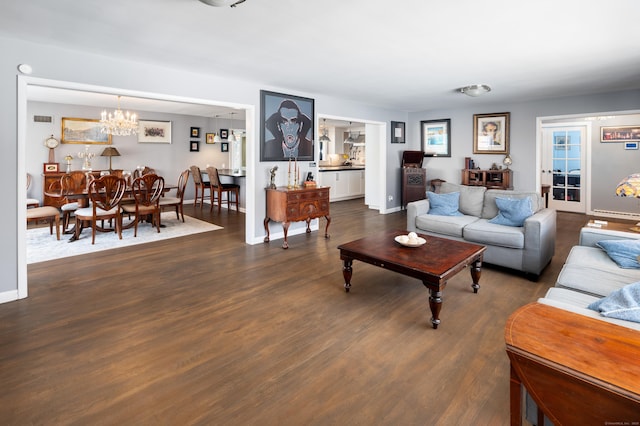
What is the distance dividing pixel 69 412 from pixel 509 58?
463cm

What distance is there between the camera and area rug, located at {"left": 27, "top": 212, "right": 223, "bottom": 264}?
455 centimetres

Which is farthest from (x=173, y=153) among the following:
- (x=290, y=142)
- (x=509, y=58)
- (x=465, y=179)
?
(x=509, y=58)

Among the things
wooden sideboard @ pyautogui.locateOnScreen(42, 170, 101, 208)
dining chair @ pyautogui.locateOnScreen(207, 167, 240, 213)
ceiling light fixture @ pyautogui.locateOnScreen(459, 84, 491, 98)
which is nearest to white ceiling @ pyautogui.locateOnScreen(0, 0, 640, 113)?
ceiling light fixture @ pyautogui.locateOnScreen(459, 84, 491, 98)

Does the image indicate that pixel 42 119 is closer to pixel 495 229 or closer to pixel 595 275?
pixel 495 229

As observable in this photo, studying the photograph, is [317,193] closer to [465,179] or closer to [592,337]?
[465,179]

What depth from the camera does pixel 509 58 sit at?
369cm

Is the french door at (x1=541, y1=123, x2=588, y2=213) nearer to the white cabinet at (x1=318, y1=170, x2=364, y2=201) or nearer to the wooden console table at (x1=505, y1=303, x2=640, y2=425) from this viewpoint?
the white cabinet at (x1=318, y1=170, x2=364, y2=201)

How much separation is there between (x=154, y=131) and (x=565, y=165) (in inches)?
374

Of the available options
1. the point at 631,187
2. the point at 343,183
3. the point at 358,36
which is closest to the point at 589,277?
the point at 631,187

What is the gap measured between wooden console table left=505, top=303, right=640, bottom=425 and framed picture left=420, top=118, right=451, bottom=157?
681 centimetres

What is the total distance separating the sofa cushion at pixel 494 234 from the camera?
3.66m

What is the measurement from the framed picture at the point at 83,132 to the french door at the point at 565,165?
985 cm

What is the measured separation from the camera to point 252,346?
233 cm

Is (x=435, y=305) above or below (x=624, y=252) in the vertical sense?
below
